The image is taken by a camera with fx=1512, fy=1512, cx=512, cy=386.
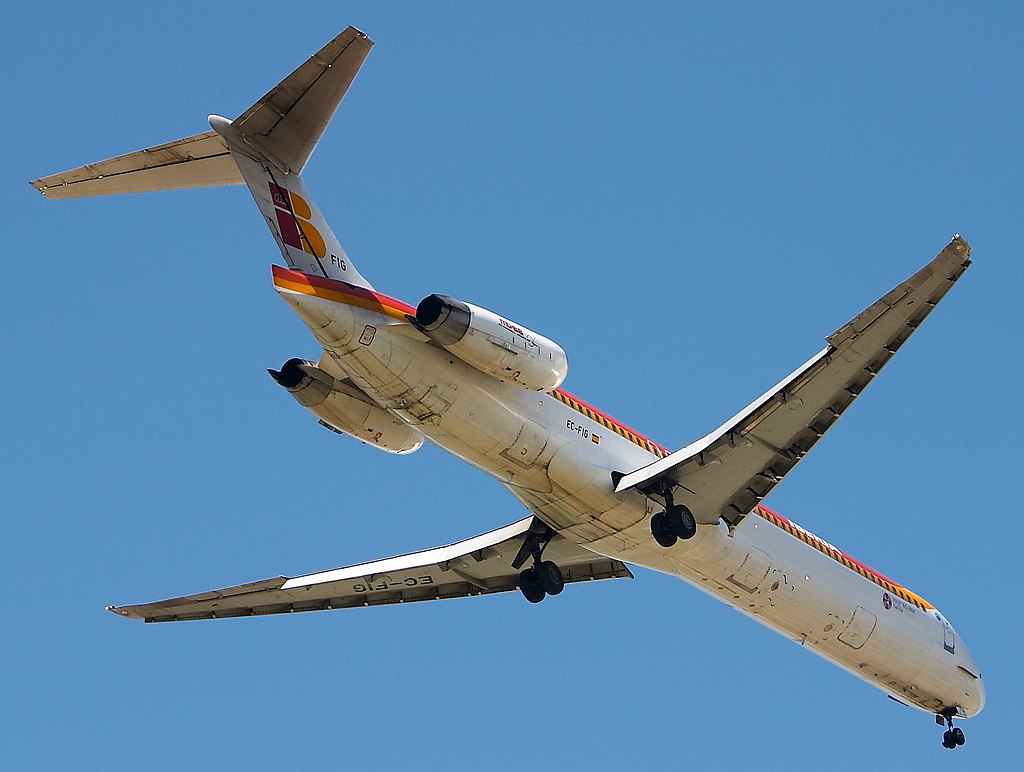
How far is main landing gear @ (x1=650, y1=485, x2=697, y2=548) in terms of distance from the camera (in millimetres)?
25594

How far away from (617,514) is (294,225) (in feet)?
24.8

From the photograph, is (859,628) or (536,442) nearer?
(536,442)

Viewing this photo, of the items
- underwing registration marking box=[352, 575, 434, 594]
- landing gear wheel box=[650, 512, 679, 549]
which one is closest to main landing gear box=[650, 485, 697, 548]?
landing gear wheel box=[650, 512, 679, 549]

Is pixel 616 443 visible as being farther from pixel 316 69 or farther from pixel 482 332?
pixel 316 69

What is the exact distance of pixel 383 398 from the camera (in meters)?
23.4

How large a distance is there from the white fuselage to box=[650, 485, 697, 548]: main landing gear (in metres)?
0.51

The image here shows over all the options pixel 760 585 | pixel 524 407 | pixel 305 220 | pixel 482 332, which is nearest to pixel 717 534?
pixel 760 585

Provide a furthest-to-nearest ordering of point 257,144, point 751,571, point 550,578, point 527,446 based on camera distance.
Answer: point 550,578
point 751,571
point 527,446
point 257,144

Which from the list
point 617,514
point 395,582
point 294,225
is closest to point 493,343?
point 294,225

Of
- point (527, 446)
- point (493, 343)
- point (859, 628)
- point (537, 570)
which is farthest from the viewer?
point (859, 628)

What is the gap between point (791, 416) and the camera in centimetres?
2498

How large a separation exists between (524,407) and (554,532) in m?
4.23

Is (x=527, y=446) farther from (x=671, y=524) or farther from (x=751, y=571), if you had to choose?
(x=751, y=571)

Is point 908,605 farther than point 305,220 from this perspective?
Yes
